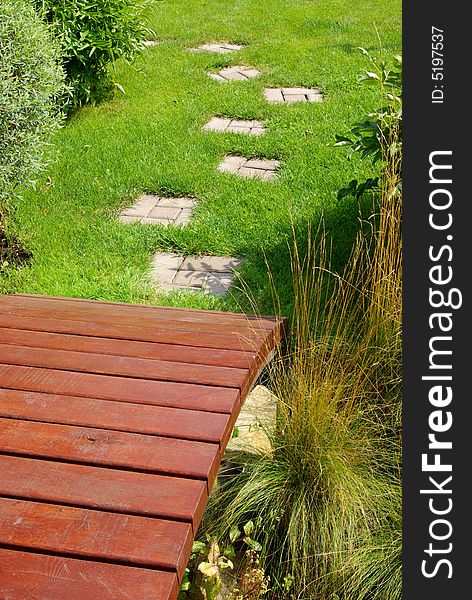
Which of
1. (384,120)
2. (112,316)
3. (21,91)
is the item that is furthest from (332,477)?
(21,91)

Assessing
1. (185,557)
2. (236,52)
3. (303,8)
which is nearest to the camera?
(185,557)

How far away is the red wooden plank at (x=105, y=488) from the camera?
7.02 ft

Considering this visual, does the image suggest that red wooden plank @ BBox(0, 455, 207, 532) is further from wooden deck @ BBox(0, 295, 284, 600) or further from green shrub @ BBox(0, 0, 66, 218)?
green shrub @ BBox(0, 0, 66, 218)

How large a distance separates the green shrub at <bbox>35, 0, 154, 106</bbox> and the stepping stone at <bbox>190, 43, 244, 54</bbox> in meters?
1.40

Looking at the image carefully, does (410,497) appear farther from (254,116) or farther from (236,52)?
(236,52)

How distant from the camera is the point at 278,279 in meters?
4.43

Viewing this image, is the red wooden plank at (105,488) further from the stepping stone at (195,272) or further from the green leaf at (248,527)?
the stepping stone at (195,272)

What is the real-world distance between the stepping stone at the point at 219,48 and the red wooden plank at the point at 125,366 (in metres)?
6.07

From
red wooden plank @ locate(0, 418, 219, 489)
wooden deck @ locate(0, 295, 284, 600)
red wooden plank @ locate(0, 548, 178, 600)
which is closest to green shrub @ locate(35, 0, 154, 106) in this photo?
wooden deck @ locate(0, 295, 284, 600)

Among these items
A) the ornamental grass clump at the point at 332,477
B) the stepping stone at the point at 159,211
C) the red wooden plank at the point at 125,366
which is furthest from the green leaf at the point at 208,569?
the stepping stone at the point at 159,211

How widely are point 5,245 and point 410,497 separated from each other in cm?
317

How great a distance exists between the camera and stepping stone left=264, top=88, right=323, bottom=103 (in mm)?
6973

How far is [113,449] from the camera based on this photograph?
236cm

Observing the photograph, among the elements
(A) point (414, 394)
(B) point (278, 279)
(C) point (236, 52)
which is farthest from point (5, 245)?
(C) point (236, 52)
